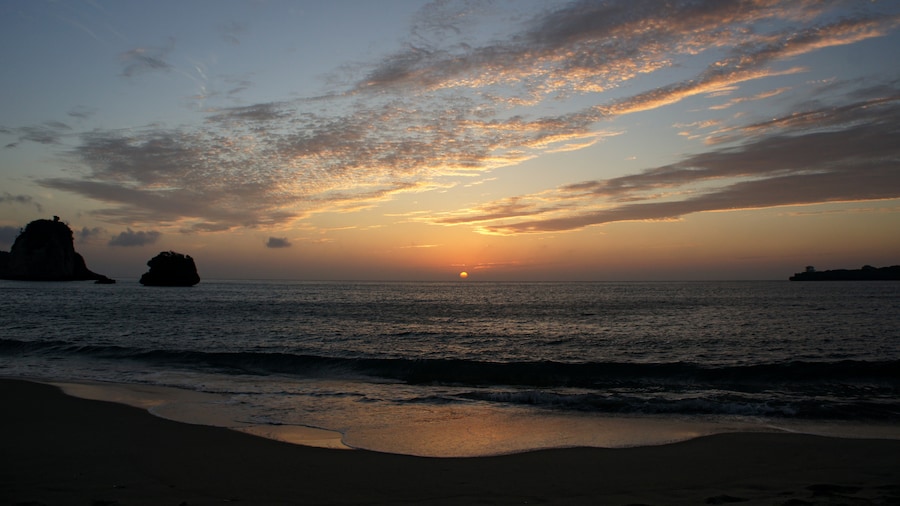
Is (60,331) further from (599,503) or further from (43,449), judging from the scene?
(599,503)

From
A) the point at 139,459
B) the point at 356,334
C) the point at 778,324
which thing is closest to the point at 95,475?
the point at 139,459

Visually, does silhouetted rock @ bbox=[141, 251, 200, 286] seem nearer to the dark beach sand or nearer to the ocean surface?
the ocean surface

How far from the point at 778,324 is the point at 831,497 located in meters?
37.0

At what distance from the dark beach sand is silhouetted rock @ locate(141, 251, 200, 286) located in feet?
475

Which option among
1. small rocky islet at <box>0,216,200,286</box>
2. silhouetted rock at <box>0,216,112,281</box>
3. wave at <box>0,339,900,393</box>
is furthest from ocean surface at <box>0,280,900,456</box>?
silhouetted rock at <box>0,216,112,281</box>

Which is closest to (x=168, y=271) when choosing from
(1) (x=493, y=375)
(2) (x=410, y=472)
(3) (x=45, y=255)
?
(3) (x=45, y=255)

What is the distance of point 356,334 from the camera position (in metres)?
34.9

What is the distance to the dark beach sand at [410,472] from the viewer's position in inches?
297

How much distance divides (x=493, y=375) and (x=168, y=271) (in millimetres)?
142157

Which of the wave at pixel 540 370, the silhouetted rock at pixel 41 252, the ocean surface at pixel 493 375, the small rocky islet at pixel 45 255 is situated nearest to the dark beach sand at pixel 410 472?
the ocean surface at pixel 493 375

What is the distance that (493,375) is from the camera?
21406 millimetres

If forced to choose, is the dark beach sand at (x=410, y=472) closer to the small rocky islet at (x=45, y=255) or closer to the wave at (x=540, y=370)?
the wave at (x=540, y=370)

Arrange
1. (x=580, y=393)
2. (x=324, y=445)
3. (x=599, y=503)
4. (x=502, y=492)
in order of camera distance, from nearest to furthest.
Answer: (x=599, y=503) < (x=502, y=492) < (x=324, y=445) < (x=580, y=393)

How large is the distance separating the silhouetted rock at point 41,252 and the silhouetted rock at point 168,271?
140 feet
